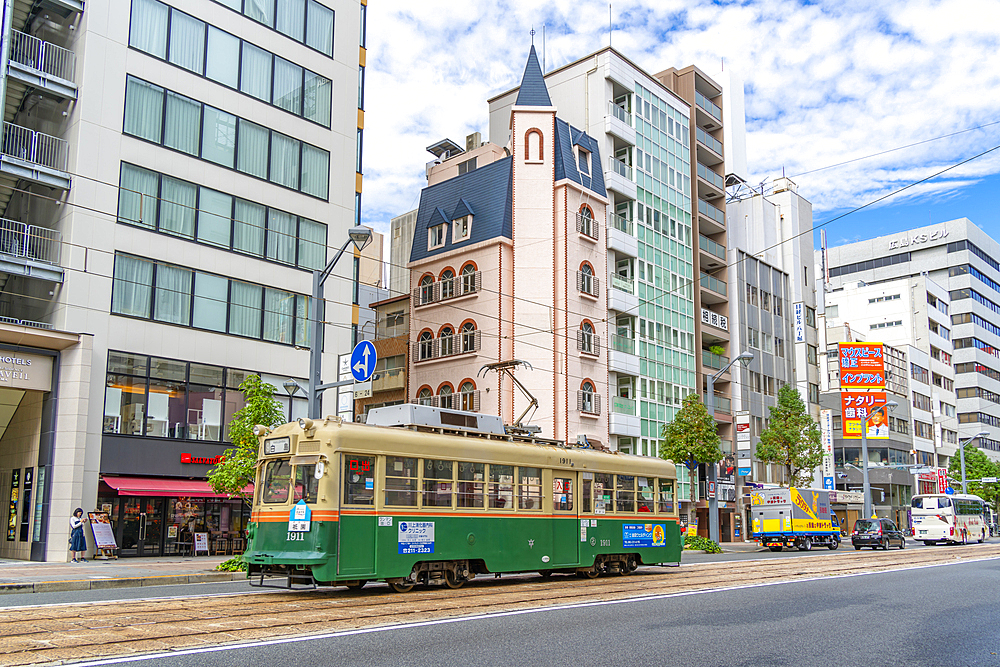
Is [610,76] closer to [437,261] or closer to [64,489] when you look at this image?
[437,261]

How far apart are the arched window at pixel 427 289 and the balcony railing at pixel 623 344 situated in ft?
32.8

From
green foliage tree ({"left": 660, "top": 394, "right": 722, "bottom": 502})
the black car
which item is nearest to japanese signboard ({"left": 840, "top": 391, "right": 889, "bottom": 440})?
the black car

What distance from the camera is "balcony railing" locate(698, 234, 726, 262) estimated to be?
58.9 metres

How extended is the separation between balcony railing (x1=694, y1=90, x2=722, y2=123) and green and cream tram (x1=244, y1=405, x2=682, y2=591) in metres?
44.4

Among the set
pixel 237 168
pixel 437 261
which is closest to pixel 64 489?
pixel 237 168

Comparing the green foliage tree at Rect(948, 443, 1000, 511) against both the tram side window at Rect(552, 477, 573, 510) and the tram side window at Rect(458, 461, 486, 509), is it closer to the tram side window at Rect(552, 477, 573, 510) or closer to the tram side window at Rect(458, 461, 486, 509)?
the tram side window at Rect(552, 477, 573, 510)

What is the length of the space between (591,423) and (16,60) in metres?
29.0

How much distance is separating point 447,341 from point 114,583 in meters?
28.2

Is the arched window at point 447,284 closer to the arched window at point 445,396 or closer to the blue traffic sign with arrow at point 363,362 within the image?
the arched window at point 445,396

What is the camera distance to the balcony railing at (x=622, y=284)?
159 ft

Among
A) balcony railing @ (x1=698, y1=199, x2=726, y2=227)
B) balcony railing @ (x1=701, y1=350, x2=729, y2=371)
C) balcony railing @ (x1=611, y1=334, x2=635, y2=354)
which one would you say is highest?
balcony railing @ (x1=698, y1=199, x2=726, y2=227)

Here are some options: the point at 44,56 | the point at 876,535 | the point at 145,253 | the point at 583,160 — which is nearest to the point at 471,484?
the point at 145,253

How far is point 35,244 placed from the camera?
28.9 m

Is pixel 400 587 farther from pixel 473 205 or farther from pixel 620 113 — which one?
pixel 620 113
